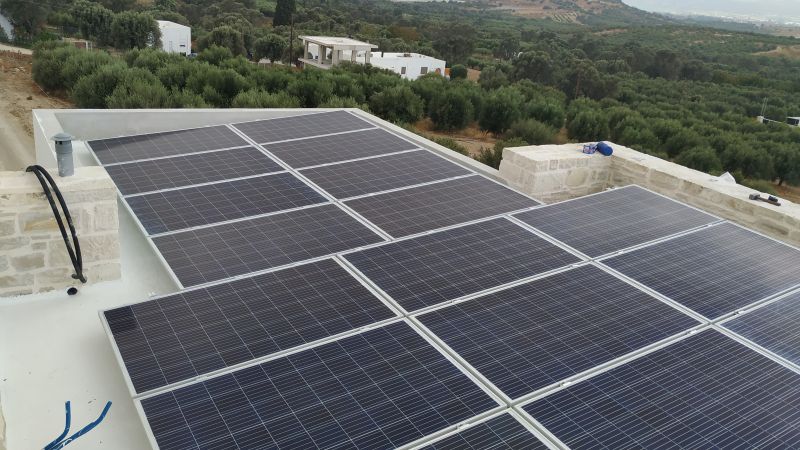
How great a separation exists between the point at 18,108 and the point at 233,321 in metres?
31.0

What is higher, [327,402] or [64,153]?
[64,153]

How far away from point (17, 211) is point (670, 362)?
24.8 ft

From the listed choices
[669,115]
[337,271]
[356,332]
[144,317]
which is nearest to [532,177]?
[337,271]

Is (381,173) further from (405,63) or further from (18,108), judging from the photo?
(405,63)

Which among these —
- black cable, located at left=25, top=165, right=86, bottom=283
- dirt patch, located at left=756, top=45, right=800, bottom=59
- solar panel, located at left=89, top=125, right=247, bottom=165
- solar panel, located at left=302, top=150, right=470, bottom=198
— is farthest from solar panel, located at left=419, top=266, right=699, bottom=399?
dirt patch, located at left=756, top=45, right=800, bottom=59

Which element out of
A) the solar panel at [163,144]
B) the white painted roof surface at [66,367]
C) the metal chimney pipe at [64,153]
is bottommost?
the white painted roof surface at [66,367]

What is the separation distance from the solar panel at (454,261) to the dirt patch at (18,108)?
22829mm

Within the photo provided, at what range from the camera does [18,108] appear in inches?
1238

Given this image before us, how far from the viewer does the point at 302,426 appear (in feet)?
17.3

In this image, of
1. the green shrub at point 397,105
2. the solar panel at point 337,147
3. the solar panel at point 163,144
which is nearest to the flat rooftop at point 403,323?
the solar panel at point 163,144

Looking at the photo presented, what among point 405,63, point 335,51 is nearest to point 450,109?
point 335,51

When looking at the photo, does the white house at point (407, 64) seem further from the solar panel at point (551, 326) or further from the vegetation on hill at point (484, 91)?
the solar panel at point (551, 326)

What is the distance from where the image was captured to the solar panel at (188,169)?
10.6 m

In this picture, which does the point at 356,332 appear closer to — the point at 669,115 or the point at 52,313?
the point at 52,313
